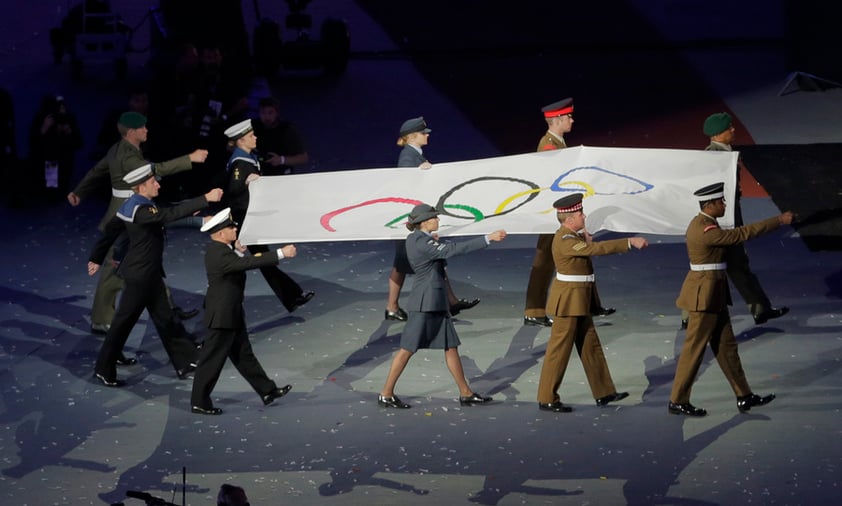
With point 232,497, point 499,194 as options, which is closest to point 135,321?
point 499,194

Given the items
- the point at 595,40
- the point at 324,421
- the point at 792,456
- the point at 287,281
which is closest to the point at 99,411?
the point at 324,421

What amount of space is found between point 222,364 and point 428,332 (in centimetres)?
159

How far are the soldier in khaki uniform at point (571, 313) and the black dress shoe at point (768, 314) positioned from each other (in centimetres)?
228

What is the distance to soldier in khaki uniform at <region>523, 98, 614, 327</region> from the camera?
40.9 feet

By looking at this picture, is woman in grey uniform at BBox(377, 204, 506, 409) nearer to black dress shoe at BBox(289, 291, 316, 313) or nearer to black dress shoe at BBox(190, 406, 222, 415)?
black dress shoe at BBox(190, 406, 222, 415)

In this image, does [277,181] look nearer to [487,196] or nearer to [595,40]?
[487,196]

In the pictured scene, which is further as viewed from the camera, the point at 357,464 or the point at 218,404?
the point at 218,404

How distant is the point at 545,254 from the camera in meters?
12.5

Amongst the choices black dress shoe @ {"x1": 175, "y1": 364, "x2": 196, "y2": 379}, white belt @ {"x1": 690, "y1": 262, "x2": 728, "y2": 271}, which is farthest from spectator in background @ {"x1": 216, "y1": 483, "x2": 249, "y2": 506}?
black dress shoe @ {"x1": 175, "y1": 364, "x2": 196, "y2": 379}

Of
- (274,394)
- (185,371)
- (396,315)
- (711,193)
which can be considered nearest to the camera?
(711,193)

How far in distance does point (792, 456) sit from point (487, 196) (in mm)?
3596

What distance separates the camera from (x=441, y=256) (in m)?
10.5

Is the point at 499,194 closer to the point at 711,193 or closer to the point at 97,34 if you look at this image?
the point at 711,193

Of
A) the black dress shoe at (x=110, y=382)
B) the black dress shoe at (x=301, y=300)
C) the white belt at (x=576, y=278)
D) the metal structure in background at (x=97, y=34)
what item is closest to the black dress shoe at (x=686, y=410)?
the white belt at (x=576, y=278)
